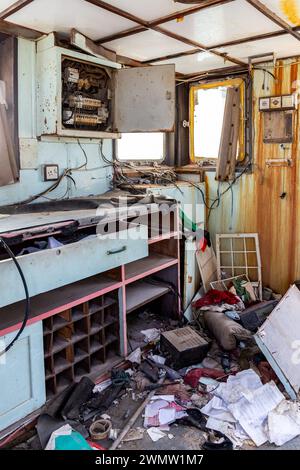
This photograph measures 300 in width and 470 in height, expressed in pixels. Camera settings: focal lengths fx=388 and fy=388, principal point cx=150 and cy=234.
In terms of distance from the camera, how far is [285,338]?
238cm

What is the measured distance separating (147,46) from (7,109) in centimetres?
111

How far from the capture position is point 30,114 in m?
2.55

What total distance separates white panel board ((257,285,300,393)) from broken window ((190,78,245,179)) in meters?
1.49

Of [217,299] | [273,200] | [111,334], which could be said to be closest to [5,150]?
[111,334]

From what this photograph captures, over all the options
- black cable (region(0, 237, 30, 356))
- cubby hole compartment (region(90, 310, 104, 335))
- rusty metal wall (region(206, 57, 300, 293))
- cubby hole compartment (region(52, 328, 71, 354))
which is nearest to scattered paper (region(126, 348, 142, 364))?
cubby hole compartment (region(90, 310, 104, 335))

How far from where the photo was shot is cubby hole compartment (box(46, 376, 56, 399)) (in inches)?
82.7

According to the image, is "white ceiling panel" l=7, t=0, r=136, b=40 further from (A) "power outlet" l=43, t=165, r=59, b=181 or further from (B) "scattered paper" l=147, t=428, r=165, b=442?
(B) "scattered paper" l=147, t=428, r=165, b=442

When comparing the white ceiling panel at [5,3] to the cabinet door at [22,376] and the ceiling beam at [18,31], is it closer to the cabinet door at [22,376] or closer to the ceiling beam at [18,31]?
the ceiling beam at [18,31]

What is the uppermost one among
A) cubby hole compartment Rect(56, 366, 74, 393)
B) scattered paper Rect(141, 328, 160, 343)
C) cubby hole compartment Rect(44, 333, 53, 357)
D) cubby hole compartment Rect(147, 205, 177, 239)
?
cubby hole compartment Rect(147, 205, 177, 239)

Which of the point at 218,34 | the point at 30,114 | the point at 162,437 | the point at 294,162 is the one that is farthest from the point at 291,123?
the point at 162,437

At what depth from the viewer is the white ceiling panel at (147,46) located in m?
2.60

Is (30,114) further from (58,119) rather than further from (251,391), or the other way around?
(251,391)
